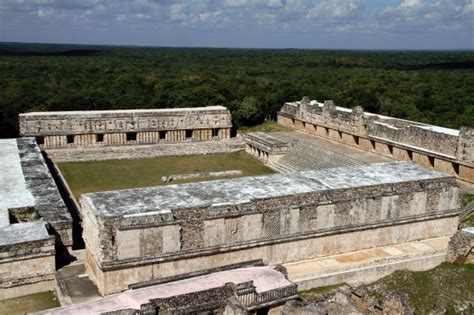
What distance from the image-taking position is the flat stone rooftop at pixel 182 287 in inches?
411

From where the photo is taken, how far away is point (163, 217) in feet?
41.7

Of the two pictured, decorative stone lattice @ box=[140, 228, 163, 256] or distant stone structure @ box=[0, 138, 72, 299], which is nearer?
decorative stone lattice @ box=[140, 228, 163, 256]

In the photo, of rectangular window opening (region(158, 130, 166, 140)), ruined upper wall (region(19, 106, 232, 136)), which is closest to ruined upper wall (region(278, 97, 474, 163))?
ruined upper wall (region(19, 106, 232, 136))

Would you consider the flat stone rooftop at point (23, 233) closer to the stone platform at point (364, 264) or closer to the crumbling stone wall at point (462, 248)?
the stone platform at point (364, 264)

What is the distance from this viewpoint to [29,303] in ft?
41.5

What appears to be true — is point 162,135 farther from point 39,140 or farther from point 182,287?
point 182,287

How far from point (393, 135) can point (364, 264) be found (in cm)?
1143

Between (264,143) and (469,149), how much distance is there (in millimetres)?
11267

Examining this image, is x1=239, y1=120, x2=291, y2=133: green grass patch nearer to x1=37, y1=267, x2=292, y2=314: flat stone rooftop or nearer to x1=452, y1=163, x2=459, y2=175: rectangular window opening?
x1=452, y1=163, x2=459, y2=175: rectangular window opening

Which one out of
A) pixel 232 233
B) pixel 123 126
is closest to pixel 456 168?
pixel 232 233

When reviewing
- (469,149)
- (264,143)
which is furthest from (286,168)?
(469,149)

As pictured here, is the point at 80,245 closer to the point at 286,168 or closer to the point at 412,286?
the point at 412,286

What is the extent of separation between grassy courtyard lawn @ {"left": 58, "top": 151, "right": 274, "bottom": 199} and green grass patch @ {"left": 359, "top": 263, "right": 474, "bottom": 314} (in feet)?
41.8

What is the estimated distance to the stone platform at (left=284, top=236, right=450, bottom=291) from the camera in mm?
13500
